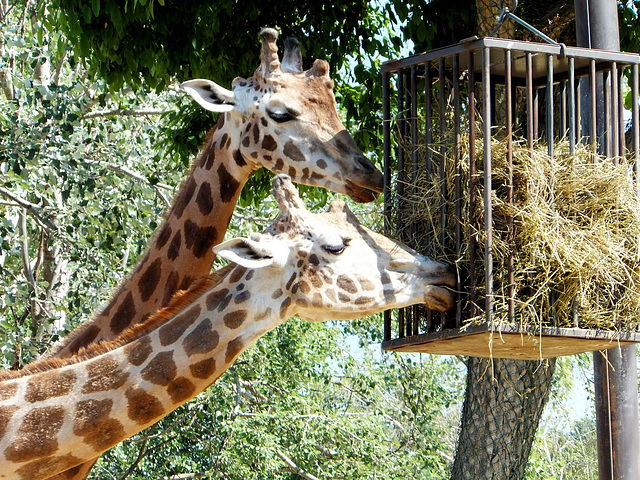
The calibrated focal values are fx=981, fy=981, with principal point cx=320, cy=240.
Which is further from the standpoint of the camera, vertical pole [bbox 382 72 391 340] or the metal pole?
the metal pole

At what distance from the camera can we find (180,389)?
427cm

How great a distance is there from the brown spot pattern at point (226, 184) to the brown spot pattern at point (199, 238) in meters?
0.19

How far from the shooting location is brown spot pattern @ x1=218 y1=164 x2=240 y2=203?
5555 mm

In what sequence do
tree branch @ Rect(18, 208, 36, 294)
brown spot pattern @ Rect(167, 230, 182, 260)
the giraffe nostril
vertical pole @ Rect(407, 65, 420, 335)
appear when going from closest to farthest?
vertical pole @ Rect(407, 65, 420, 335), the giraffe nostril, brown spot pattern @ Rect(167, 230, 182, 260), tree branch @ Rect(18, 208, 36, 294)

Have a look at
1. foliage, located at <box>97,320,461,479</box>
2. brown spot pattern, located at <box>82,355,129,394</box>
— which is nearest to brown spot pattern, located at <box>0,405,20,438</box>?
brown spot pattern, located at <box>82,355,129,394</box>

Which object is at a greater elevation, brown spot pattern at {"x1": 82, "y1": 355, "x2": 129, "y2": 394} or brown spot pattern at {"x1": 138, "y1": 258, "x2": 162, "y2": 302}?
→ brown spot pattern at {"x1": 138, "y1": 258, "x2": 162, "y2": 302}

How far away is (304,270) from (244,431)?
722cm

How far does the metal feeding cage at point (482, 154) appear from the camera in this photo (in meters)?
4.05

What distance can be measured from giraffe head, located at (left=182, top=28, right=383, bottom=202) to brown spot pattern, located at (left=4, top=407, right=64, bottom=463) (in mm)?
1881

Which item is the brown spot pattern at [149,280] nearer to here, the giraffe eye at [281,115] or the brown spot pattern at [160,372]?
the giraffe eye at [281,115]

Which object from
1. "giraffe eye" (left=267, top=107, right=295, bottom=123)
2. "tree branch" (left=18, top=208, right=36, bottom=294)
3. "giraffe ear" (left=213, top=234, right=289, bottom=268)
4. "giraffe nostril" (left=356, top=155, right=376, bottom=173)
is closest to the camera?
"giraffe ear" (left=213, top=234, right=289, bottom=268)

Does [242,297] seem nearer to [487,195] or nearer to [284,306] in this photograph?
[284,306]

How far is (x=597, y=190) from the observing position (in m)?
4.21

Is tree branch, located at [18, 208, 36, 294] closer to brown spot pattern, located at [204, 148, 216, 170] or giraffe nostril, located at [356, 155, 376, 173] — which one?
brown spot pattern, located at [204, 148, 216, 170]
